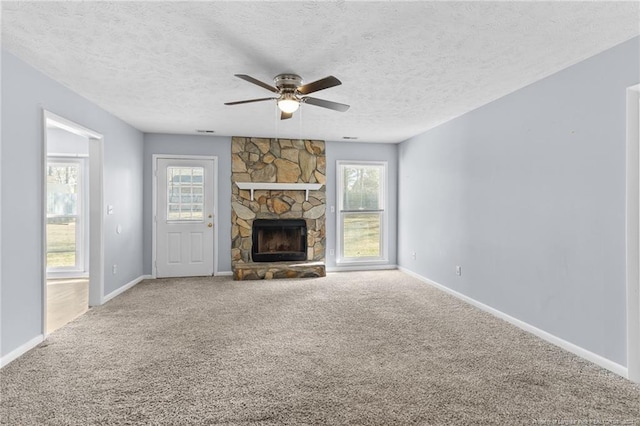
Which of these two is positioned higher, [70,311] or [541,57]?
[541,57]

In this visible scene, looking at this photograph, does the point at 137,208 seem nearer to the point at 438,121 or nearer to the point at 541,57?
the point at 438,121

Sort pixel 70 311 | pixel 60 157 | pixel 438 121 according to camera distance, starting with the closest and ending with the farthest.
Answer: pixel 70 311
pixel 438 121
pixel 60 157

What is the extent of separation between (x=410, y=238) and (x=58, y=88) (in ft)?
17.4

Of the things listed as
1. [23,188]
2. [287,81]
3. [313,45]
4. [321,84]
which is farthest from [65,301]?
[313,45]

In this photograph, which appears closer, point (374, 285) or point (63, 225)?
point (374, 285)

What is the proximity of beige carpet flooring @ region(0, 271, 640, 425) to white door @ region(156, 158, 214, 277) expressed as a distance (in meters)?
1.86

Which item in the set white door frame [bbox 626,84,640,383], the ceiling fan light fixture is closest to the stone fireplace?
the ceiling fan light fixture

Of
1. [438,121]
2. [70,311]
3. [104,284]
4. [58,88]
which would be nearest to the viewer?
[58,88]

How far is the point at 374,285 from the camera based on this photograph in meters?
5.29

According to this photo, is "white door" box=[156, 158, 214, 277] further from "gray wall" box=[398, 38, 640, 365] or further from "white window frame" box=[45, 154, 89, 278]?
"gray wall" box=[398, 38, 640, 365]

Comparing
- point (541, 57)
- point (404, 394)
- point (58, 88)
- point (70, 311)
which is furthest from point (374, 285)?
point (58, 88)

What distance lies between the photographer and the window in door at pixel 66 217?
5871 millimetres

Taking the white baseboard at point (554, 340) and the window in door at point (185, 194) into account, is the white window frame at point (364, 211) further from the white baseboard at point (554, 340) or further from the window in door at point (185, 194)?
the window in door at point (185, 194)

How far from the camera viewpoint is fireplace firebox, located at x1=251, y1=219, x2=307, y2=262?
6098 mm
